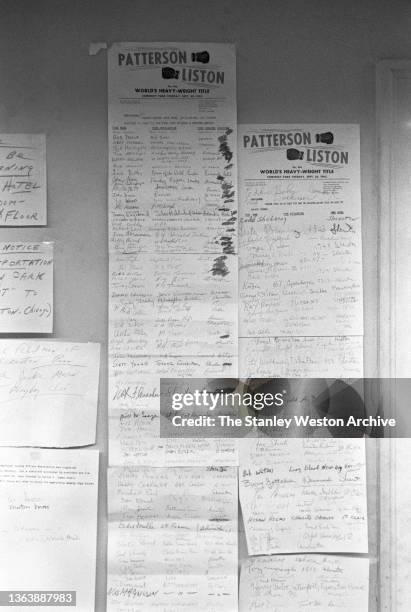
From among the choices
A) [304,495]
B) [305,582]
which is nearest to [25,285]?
[304,495]

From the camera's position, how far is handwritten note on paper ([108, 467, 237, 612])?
1220 millimetres

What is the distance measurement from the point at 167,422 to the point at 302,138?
74 centimetres

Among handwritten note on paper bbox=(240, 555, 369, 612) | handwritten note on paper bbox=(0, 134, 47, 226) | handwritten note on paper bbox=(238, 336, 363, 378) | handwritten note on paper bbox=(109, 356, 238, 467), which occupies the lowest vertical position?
handwritten note on paper bbox=(240, 555, 369, 612)

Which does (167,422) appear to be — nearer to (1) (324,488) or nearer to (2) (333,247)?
(1) (324,488)

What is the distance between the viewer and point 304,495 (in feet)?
4.02

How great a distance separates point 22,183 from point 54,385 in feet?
1.59

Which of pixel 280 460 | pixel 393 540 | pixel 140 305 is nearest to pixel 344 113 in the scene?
pixel 140 305

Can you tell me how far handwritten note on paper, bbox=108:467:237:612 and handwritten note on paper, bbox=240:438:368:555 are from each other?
56mm

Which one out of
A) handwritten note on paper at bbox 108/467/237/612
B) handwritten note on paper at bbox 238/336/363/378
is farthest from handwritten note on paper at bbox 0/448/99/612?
handwritten note on paper at bbox 238/336/363/378

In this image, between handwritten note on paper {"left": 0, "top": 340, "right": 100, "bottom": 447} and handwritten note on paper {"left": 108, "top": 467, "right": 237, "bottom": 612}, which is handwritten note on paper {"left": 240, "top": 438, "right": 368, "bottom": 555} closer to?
handwritten note on paper {"left": 108, "top": 467, "right": 237, "bottom": 612}

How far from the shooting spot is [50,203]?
1.24 meters

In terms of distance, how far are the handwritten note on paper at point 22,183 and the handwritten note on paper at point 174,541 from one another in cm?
64

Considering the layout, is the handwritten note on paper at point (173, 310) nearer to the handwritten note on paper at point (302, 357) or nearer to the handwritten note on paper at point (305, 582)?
the handwritten note on paper at point (302, 357)

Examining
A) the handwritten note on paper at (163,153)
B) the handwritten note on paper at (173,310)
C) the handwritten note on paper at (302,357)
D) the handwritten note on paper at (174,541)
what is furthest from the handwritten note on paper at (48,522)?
the handwritten note on paper at (163,153)
